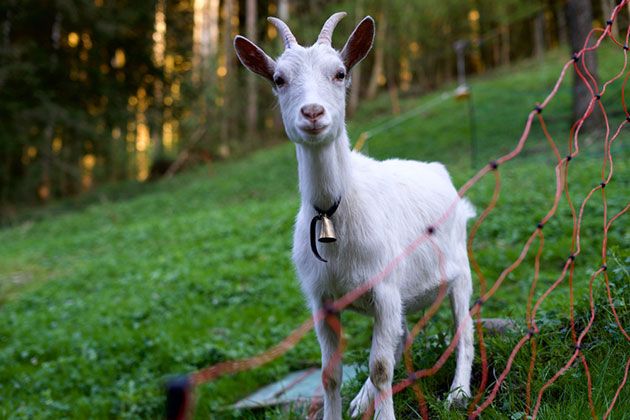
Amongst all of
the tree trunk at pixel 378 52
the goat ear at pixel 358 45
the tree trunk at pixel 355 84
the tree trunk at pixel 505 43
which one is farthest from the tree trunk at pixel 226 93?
the goat ear at pixel 358 45

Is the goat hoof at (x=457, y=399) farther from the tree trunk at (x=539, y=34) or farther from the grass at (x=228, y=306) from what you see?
the tree trunk at (x=539, y=34)

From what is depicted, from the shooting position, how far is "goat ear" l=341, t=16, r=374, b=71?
9.82ft

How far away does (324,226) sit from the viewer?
2854 mm

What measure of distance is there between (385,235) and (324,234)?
41cm

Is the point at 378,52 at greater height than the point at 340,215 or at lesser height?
greater

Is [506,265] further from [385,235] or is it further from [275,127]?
[275,127]

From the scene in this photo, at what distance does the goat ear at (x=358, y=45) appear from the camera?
299cm

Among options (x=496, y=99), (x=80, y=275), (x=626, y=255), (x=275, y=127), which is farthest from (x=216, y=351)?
(x=275, y=127)

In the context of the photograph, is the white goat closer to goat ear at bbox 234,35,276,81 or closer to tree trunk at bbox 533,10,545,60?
goat ear at bbox 234,35,276,81

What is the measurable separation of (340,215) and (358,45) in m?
0.86

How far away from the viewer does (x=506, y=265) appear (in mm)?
6184

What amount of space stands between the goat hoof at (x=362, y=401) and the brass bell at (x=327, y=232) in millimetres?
932

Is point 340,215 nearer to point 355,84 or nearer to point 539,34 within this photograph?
point 355,84

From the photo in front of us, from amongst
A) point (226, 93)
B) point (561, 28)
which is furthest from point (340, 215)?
point (561, 28)
